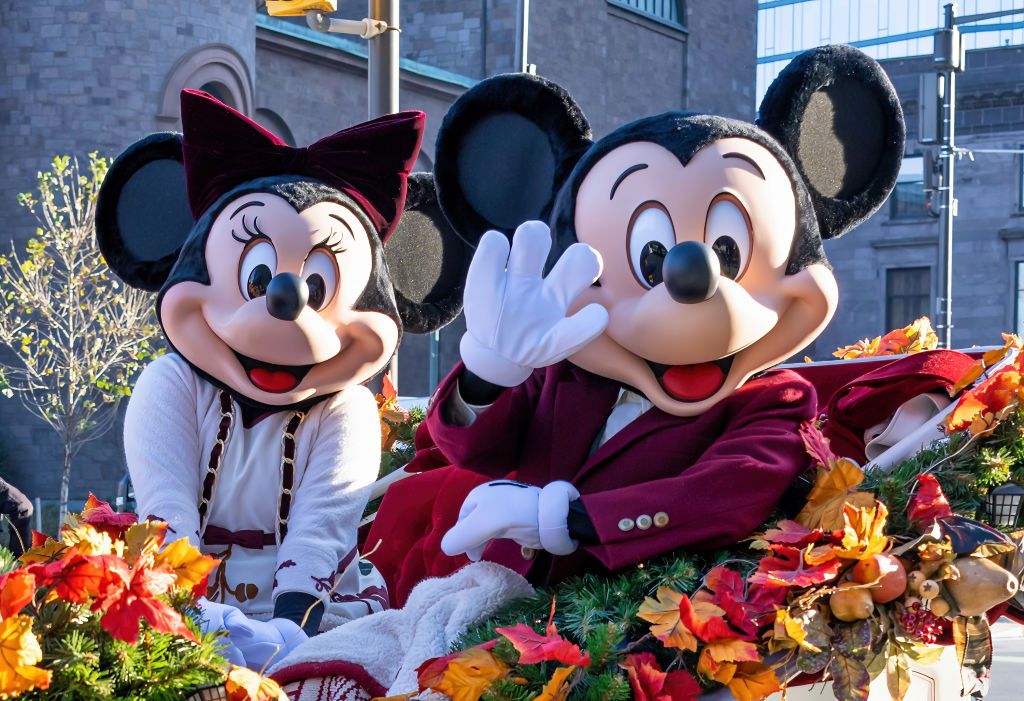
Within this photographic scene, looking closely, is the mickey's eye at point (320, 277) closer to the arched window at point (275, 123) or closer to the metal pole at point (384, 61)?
the metal pole at point (384, 61)

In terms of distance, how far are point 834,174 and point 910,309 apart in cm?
2756

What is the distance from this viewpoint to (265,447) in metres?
3.54

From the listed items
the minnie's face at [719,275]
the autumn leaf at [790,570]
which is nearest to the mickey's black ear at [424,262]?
the minnie's face at [719,275]

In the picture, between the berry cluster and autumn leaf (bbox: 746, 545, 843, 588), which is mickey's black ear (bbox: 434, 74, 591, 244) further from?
the berry cluster

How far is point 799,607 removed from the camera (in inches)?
98.4

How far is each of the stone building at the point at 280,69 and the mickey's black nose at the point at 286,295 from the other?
13.8 meters

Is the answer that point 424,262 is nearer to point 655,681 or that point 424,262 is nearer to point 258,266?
point 258,266

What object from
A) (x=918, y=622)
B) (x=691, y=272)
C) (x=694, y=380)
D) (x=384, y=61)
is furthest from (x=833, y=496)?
(x=384, y=61)

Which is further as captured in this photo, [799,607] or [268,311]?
[268,311]

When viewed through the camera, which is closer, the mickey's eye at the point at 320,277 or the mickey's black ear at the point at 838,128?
the mickey's black ear at the point at 838,128

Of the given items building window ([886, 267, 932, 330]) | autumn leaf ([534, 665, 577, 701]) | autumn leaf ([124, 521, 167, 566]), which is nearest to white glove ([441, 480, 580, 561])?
autumn leaf ([534, 665, 577, 701])

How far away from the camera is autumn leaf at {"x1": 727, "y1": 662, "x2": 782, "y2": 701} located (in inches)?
97.0

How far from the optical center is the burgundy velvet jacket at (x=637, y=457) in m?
2.73

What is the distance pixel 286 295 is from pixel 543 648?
1.21 meters
